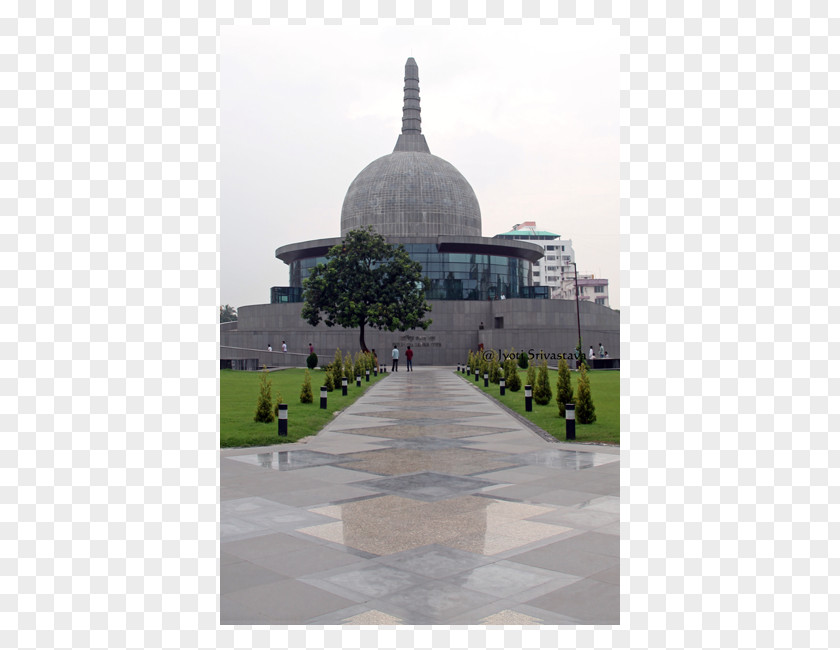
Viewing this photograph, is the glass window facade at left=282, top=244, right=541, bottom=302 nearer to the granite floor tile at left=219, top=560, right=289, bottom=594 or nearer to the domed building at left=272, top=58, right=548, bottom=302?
the domed building at left=272, top=58, right=548, bottom=302

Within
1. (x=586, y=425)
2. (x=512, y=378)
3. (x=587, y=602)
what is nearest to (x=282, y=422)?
(x=586, y=425)

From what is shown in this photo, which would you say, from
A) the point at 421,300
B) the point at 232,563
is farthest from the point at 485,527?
the point at 421,300

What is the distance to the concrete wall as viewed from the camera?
62844 millimetres

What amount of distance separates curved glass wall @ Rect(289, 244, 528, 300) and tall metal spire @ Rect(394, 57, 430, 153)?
49.6 ft

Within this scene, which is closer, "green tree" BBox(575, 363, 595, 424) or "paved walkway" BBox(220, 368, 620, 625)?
"paved walkway" BBox(220, 368, 620, 625)

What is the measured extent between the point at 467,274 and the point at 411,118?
2125 cm

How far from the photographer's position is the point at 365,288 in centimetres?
5397

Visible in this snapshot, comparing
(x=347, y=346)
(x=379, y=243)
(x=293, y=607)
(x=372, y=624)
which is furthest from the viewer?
(x=347, y=346)

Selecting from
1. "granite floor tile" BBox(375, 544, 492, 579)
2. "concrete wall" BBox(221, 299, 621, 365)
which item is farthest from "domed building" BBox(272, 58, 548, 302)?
"granite floor tile" BBox(375, 544, 492, 579)

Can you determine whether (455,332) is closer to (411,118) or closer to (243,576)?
(411,118)

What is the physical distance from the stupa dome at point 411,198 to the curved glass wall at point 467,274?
3.00 metres

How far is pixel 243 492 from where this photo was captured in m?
10.1

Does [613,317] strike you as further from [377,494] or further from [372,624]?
[372,624]

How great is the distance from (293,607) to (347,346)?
59.2 meters
